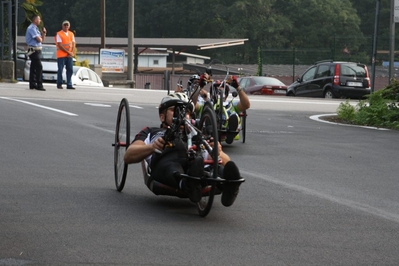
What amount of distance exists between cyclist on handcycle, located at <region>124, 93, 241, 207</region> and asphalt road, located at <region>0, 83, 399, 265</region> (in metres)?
0.26

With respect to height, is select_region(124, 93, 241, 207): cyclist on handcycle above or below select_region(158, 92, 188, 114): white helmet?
below

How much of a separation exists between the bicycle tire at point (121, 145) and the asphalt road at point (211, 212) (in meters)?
0.14

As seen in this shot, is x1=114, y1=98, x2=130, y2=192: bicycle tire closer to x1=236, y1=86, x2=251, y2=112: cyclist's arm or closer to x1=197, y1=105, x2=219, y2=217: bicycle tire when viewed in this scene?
x1=197, y1=105, x2=219, y2=217: bicycle tire

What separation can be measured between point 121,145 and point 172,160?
133 centimetres

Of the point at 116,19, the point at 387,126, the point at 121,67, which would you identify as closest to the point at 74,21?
the point at 116,19

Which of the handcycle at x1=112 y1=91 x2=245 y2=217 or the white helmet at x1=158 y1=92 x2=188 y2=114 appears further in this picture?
the white helmet at x1=158 y1=92 x2=188 y2=114

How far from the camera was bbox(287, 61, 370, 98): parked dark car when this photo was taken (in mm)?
35031

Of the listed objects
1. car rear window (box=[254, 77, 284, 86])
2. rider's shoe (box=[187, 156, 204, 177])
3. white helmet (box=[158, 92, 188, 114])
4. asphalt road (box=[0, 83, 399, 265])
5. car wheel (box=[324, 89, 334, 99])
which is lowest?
car wheel (box=[324, 89, 334, 99])

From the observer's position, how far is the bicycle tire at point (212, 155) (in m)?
7.79

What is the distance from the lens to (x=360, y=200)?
9.45 meters

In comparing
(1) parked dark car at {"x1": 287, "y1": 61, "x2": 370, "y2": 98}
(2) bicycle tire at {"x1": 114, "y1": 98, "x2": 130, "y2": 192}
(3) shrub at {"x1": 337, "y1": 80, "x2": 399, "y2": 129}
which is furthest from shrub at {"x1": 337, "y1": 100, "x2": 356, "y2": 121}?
(1) parked dark car at {"x1": 287, "y1": 61, "x2": 370, "y2": 98}

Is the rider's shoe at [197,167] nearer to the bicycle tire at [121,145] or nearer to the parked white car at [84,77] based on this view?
the bicycle tire at [121,145]

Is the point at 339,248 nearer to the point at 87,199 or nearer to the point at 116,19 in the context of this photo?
the point at 87,199

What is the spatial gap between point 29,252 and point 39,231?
0.73 metres
